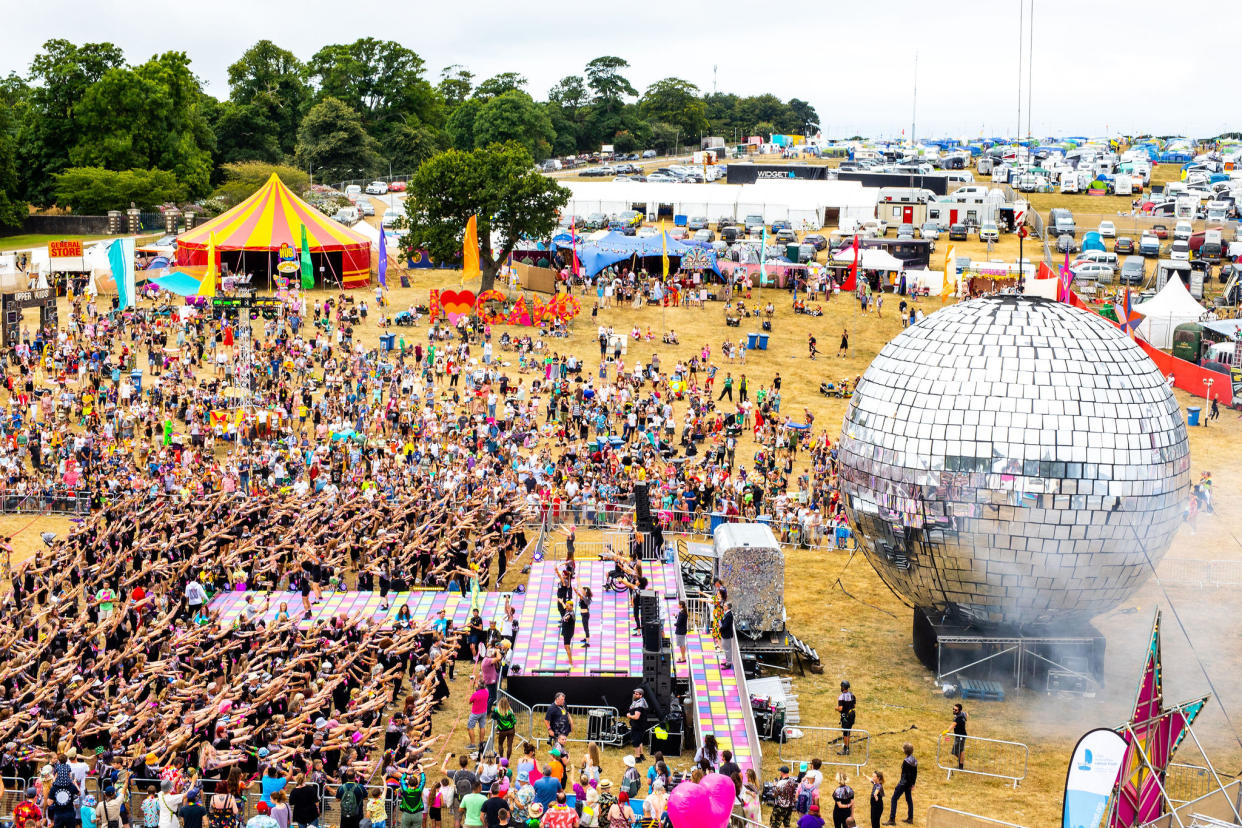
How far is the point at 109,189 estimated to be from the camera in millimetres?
80062

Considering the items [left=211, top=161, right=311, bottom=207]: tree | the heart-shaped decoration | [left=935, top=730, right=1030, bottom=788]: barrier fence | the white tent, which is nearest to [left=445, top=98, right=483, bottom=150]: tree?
[left=211, top=161, right=311, bottom=207]: tree

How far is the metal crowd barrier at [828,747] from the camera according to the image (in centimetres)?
2138

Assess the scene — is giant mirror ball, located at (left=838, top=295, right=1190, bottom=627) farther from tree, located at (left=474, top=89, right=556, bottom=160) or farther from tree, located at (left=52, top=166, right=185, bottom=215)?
tree, located at (left=474, top=89, right=556, bottom=160)

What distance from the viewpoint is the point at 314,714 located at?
816 inches

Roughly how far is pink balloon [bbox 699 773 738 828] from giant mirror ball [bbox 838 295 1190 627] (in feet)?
24.4

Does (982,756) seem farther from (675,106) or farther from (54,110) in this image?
(675,106)

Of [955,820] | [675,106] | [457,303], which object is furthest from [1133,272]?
[675,106]

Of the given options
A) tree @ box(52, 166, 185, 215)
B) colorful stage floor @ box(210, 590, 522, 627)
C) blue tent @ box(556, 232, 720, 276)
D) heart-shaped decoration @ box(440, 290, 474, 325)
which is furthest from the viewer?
tree @ box(52, 166, 185, 215)

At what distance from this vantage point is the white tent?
55906 millimetres

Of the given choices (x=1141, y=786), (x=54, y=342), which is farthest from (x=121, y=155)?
(x=1141, y=786)

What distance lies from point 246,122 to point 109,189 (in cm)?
2665

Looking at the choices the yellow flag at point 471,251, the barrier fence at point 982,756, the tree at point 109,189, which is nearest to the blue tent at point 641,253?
the yellow flag at point 471,251

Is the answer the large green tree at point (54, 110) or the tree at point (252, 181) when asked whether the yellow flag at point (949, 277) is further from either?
the large green tree at point (54, 110)

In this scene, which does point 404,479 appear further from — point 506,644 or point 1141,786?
point 1141,786
